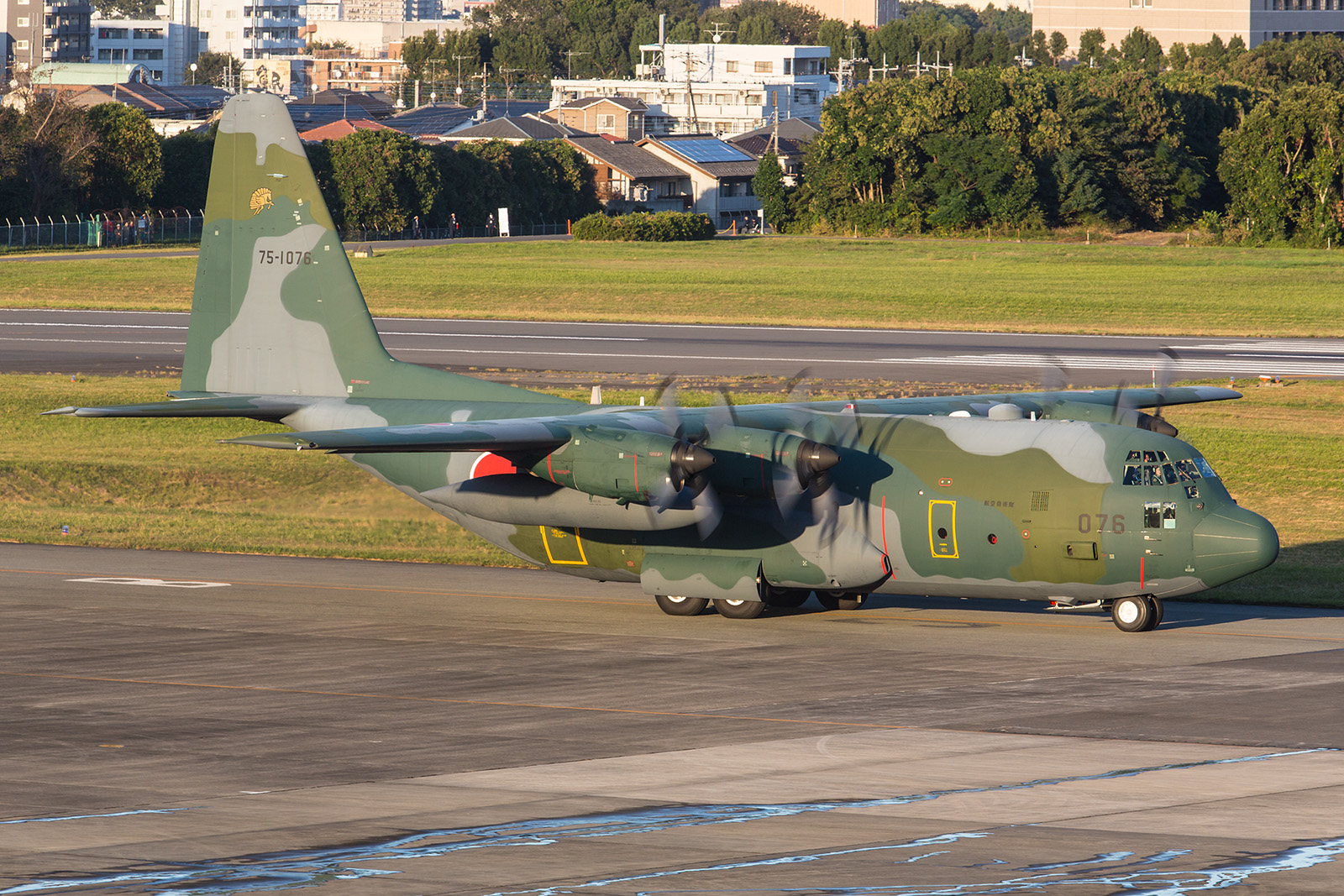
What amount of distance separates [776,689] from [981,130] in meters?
99.8

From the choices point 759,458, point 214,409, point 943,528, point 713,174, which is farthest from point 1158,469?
point 713,174

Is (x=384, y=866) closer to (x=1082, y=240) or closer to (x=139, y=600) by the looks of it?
(x=139, y=600)

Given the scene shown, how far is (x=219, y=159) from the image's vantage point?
30.8 meters

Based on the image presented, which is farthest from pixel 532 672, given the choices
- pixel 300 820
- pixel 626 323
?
pixel 626 323

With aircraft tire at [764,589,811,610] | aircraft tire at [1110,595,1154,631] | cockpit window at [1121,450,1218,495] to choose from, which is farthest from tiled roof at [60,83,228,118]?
cockpit window at [1121,450,1218,495]

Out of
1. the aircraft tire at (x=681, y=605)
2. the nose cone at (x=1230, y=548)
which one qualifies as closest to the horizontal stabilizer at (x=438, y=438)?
the aircraft tire at (x=681, y=605)

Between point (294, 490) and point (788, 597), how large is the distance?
1618 cm

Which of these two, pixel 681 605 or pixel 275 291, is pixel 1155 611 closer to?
pixel 681 605

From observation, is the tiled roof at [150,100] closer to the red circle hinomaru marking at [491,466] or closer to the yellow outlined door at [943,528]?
the red circle hinomaru marking at [491,466]

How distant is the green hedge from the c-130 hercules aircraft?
281ft

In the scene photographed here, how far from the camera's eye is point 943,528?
2503 cm

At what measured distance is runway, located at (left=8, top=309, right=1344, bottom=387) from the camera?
56.6 meters

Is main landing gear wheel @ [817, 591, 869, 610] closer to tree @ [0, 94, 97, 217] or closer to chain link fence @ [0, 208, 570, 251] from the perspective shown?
chain link fence @ [0, 208, 570, 251]

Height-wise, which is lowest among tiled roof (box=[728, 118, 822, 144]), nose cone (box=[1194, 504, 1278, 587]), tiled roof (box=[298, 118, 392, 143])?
nose cone (box=[1194, 504, 1278, 587])
